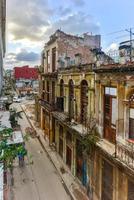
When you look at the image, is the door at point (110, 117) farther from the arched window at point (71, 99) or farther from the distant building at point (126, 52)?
the arched window at point (71, 99)

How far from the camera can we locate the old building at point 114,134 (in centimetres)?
1057

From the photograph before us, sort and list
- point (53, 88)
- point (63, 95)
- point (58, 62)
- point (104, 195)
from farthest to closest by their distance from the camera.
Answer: point (53, 88)
point (58, 62)
point (63, 95)
point (104, 195)

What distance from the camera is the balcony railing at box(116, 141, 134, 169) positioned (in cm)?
974

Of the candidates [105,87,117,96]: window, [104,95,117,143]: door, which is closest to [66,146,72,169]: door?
[104,95,117,143]: door

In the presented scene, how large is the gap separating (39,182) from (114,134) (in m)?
7.33

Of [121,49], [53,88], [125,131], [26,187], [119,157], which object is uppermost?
[121,49]

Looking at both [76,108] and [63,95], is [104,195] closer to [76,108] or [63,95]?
[76,108]

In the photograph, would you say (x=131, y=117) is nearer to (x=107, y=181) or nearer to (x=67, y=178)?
(x=107, y=181)

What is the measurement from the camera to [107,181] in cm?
1270

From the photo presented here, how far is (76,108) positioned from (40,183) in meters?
5.30

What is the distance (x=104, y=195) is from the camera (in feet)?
42.7

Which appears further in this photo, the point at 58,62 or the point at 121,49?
the point at 58,62

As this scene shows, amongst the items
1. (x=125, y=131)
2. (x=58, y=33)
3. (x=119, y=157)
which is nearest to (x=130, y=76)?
(x=125, y=131)

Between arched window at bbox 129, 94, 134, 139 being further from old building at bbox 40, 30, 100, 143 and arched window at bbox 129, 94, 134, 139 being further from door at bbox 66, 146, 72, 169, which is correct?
old building at bbox 40, 30, 100, 143
